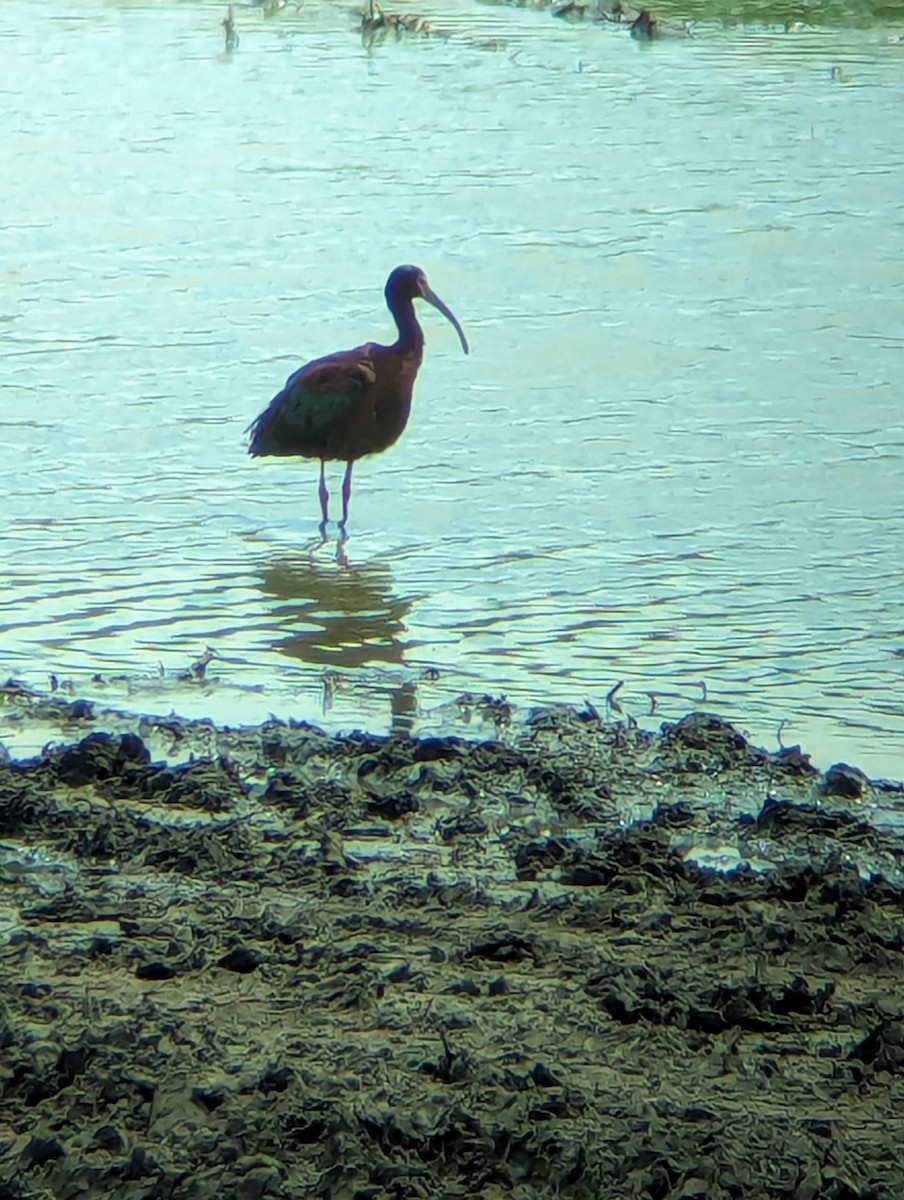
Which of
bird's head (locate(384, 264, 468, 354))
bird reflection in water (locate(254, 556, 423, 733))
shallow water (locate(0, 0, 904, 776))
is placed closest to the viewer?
bird reflection in water (locate(254, 556, 423, 733))

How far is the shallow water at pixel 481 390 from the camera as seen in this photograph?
829 cm

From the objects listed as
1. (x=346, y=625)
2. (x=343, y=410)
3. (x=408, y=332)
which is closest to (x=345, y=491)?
(x=343, y=410)

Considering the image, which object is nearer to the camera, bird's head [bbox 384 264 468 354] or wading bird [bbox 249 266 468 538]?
wading bird [bbox 249 266 468 538]

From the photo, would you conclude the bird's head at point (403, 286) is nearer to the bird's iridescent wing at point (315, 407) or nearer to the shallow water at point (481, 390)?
the bird's iridescent wing at point (315, 407)

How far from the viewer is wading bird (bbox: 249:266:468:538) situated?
33.9ft

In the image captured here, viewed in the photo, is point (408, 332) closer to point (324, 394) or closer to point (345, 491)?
point (324, 394)

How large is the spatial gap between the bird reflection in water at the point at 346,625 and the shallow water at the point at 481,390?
0.08ft

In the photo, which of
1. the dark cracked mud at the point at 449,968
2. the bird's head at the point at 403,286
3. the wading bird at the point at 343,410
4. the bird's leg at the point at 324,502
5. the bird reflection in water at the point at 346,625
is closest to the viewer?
the dark cracked mud at the point at 449,968

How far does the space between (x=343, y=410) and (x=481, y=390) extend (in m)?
2.22

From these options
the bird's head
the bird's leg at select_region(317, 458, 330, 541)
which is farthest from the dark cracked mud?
the bird's head

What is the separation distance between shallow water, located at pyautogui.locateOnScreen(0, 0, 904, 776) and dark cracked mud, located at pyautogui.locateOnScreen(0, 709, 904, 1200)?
945 mm

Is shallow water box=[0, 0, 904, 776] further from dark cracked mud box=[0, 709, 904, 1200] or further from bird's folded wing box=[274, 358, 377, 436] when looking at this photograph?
dark cracked mud box=[0, 709, 904, 1200]

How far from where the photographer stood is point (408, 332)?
1077cm

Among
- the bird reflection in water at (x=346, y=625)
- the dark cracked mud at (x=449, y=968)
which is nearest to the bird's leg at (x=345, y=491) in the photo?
the bird reflection in water at (x=346, y=625)
